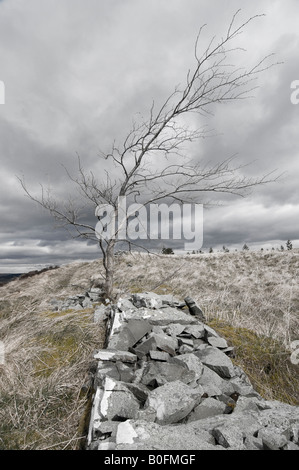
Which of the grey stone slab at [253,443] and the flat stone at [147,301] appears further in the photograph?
the flat stone at [147,301]

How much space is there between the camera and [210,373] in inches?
109

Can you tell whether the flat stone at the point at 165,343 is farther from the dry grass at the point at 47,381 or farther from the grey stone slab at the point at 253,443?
the grey stone slab at the point at 253,443

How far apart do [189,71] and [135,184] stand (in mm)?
3255

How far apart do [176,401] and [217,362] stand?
1032 mm

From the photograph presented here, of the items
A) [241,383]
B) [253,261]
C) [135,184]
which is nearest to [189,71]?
[135,184]

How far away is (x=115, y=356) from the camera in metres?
2.91

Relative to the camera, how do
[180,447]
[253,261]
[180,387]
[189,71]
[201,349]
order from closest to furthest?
[180,447] < [180,387] < [201,349] < [189,71] < [253,261]

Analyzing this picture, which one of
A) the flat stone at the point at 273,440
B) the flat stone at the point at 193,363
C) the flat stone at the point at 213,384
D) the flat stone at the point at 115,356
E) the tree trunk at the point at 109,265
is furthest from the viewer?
the tree trunk at the point at 109,265

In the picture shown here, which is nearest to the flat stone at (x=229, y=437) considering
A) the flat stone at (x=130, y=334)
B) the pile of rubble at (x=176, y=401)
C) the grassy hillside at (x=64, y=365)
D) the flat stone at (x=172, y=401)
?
the pile of rubble at (x=176, y=401)

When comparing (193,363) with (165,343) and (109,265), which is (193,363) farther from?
(109,265)

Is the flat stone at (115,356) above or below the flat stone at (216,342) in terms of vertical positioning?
above

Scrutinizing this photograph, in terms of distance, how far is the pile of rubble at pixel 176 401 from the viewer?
1.78m

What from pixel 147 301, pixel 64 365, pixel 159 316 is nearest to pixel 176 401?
pixel 64 365
